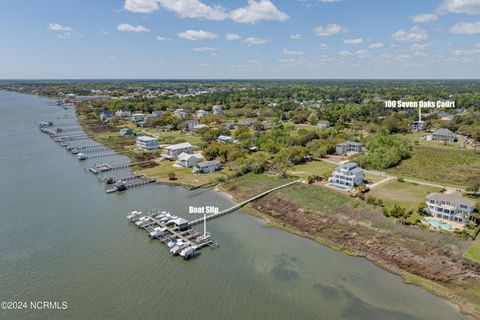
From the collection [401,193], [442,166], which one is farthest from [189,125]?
[401,193]

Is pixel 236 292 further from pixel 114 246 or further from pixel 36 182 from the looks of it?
pixel 36 182

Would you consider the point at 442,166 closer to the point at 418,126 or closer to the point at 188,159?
the point at 418,126

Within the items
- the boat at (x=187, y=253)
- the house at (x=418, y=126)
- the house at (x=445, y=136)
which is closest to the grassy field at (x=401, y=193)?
the boat at (x=187, y=253)

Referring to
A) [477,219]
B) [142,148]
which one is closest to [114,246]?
[477,219]

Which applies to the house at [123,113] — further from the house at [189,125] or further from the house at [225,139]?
the house at [225,139]

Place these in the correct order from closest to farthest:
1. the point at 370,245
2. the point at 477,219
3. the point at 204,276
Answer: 1. the point at 204,276
2. the point at 370,245
3. the point at 477,219

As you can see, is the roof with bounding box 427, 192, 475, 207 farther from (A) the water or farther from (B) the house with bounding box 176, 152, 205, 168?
(B) the house with bounding box 176, 152, 205, 168
